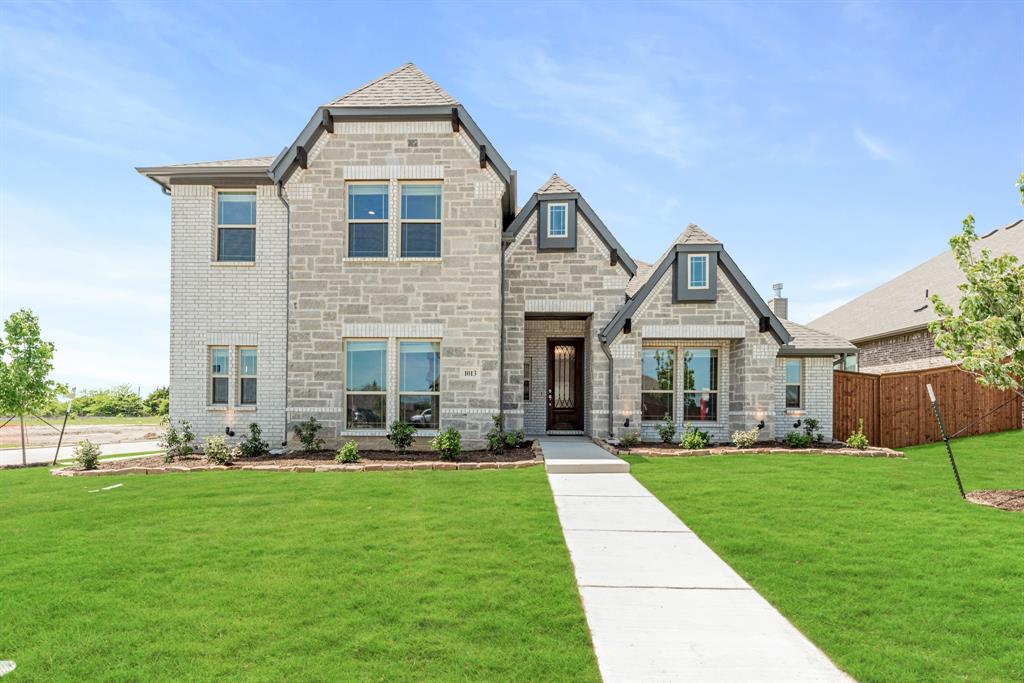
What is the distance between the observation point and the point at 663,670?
3504 mm

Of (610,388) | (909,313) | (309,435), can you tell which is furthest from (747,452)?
(909,313)

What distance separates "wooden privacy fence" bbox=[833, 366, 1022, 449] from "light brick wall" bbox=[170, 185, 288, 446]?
16131 millimetres

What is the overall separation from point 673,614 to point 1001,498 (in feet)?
25.3

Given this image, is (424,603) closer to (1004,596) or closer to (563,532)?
(563,532)

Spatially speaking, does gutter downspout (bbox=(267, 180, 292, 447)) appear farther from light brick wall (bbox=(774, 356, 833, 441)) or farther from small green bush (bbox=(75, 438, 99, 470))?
light brick wall (bbox=(774, 356, 833, 441))

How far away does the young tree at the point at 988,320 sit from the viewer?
28.7ft

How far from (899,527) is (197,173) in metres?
15.7

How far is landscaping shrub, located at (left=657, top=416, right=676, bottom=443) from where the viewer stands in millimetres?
14250

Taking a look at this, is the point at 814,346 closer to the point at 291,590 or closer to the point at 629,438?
the point at 629,438

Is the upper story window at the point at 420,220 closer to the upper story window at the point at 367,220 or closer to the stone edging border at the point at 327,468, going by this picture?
the upper story window at the point at 367,220

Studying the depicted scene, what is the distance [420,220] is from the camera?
1327 centimetres

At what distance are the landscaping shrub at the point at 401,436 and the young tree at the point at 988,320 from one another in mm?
10855

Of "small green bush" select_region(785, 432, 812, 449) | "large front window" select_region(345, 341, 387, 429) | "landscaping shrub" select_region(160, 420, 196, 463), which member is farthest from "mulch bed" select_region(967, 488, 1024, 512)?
"landscaping shrub" select_region(160, 420, 196, 463)

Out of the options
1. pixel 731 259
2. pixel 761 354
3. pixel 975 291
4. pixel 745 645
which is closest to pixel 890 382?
pixel 761 354
